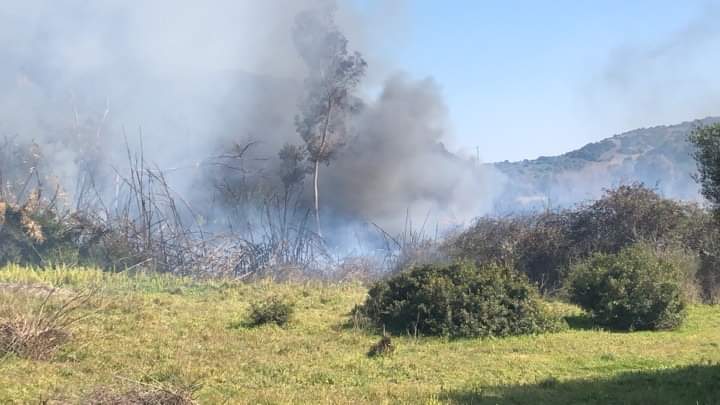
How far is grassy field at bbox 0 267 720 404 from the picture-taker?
7230mm

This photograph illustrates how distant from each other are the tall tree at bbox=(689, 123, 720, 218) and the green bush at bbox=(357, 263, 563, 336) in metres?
4.42

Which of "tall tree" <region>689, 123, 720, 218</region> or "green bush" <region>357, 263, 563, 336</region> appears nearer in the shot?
"tall tree" <region>689, 123, 720, 218</region>

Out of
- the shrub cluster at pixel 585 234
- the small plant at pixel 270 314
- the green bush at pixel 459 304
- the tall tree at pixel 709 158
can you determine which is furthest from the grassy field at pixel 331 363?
the shrub cluster at pixel 585 234

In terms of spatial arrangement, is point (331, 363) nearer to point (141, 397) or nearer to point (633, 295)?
point (141, 397)

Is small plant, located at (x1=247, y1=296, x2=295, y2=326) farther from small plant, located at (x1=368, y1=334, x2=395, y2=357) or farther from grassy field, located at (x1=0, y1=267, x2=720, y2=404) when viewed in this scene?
small plant, located at (x1=368, y1=334, x2=395, y2=357)

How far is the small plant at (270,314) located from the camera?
12289 mm

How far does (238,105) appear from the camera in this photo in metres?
28.8

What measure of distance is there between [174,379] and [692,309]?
14.2m

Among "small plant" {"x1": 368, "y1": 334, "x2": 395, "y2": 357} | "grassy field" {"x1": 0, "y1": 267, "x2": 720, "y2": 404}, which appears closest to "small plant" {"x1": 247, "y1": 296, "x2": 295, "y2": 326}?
"grassy field" {"x1": 0, "y1": 267, "x2": 720, "y2": 404}

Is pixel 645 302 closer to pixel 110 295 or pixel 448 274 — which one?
pixel 448 274

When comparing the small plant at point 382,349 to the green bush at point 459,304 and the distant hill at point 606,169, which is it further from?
the distant hill at point 606,169

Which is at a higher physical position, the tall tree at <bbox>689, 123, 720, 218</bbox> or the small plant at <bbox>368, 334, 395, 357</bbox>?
the tall tree at <bbox>689, 123, 720, 218</bbox>

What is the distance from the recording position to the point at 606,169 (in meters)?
66.5

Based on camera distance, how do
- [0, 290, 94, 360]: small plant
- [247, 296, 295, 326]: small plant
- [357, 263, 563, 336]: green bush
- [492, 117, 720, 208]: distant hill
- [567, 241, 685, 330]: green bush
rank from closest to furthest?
[0, 290, 94, 360]: small plant → [357, 263, 563, 336]: green bush → [247, 296, 295, 326]: small plant → [567, 241, 685, 330]: green bush → [492, 117, 720, 208]: distant hill
